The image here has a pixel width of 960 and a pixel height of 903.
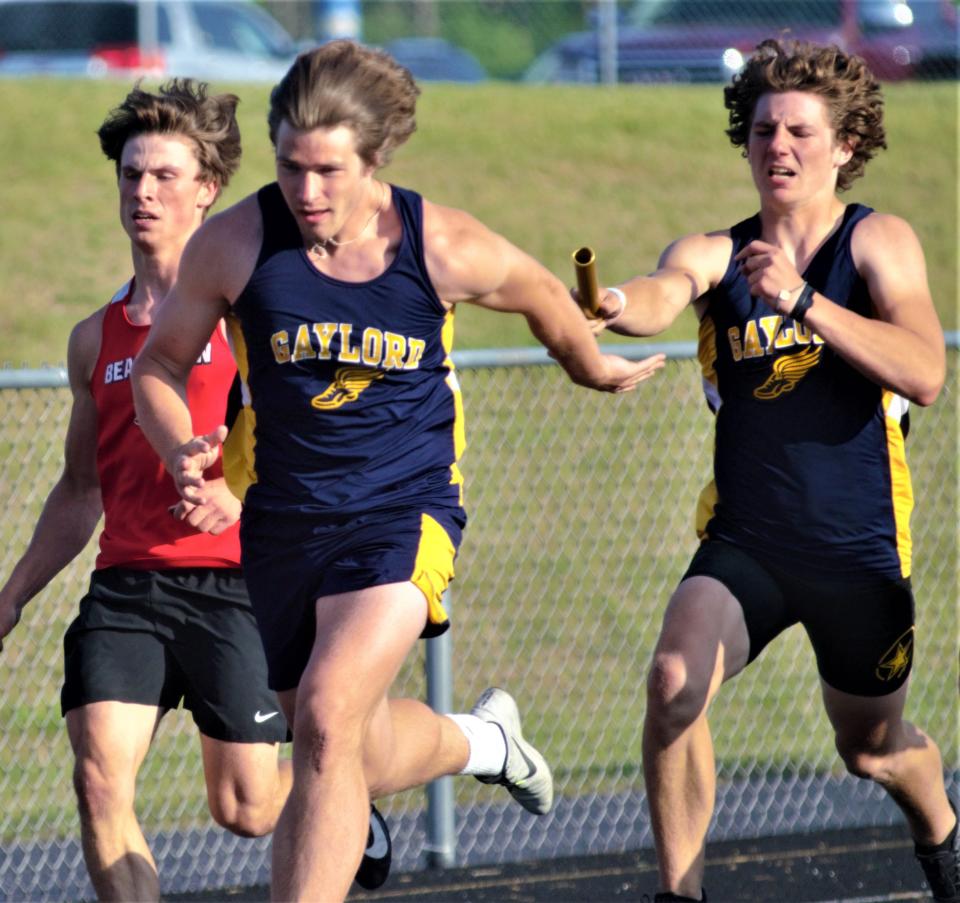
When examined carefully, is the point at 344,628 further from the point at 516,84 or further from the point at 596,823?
the point at 516,84

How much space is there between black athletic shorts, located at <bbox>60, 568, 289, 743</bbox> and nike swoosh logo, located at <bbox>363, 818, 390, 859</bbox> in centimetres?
55

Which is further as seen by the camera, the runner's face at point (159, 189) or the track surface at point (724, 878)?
the track surface at point (724, 878)

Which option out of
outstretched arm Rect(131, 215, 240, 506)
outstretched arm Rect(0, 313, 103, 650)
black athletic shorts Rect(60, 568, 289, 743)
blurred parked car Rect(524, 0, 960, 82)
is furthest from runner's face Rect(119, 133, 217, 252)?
blurred parked car Rect(524, 0, 960, 82)

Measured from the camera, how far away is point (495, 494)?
9.40m

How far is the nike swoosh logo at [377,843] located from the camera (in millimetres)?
4773

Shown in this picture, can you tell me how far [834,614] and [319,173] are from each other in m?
1.94

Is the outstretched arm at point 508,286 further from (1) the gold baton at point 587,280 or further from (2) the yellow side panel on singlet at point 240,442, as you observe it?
(2) the yellow side panel on singlet at point 240,442

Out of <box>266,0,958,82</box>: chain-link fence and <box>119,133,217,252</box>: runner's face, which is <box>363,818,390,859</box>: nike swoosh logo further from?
<box>266,0,958,82</box>: chain-link fence

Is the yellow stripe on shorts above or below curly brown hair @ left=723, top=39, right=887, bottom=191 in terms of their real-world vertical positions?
below

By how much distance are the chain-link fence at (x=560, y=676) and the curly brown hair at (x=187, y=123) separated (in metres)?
1.04

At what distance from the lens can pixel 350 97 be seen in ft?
12.1

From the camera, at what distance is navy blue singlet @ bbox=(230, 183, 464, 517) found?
12.2 ft

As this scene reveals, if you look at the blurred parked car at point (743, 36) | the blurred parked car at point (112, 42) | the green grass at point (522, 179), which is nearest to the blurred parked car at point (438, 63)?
the blurred parked car at point (743, 36)

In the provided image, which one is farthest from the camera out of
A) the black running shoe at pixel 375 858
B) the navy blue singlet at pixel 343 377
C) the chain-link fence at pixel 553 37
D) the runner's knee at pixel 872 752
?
the chain-link fence at pixel 553 37
